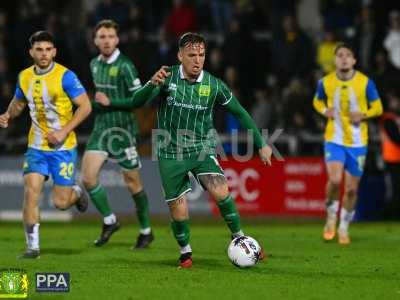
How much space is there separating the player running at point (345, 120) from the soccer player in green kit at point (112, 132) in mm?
2429

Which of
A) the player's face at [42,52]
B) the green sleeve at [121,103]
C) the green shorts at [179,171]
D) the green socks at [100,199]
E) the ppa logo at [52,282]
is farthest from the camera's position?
the green socks at [100,199]

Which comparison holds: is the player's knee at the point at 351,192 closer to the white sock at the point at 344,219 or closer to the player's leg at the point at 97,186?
the white sock at the point at 344,219

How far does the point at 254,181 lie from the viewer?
1781 centimetres

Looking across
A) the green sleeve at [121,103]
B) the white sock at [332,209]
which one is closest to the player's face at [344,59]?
the white sock at [332,209]

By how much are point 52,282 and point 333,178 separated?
17.1 feet

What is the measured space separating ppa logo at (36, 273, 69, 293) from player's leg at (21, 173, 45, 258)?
202cm

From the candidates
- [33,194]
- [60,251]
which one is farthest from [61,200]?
[60,251]

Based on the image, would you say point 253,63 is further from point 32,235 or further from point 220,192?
point 220,192

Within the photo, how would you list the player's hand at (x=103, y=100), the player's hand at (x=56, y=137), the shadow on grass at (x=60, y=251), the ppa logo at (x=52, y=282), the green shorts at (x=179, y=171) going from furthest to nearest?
the player's hand at (x=103, y=100) < the shadow on grass at (x=60, y=251) < the player's hand at (x=56, y=137) < the green shorts at (x=179, y=171) < the ppa logo at (x=52, y=282)

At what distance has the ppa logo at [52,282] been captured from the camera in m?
8.78

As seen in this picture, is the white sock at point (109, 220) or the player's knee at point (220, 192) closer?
the player's knee at point (220, 192)

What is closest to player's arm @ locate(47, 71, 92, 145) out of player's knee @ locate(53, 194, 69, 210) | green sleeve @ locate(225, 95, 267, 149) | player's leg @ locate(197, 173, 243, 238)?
player's knee @ locate(53, 194, 69, 210)

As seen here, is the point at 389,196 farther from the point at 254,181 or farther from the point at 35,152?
the point at 35,152

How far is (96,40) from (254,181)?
5.89 metres
